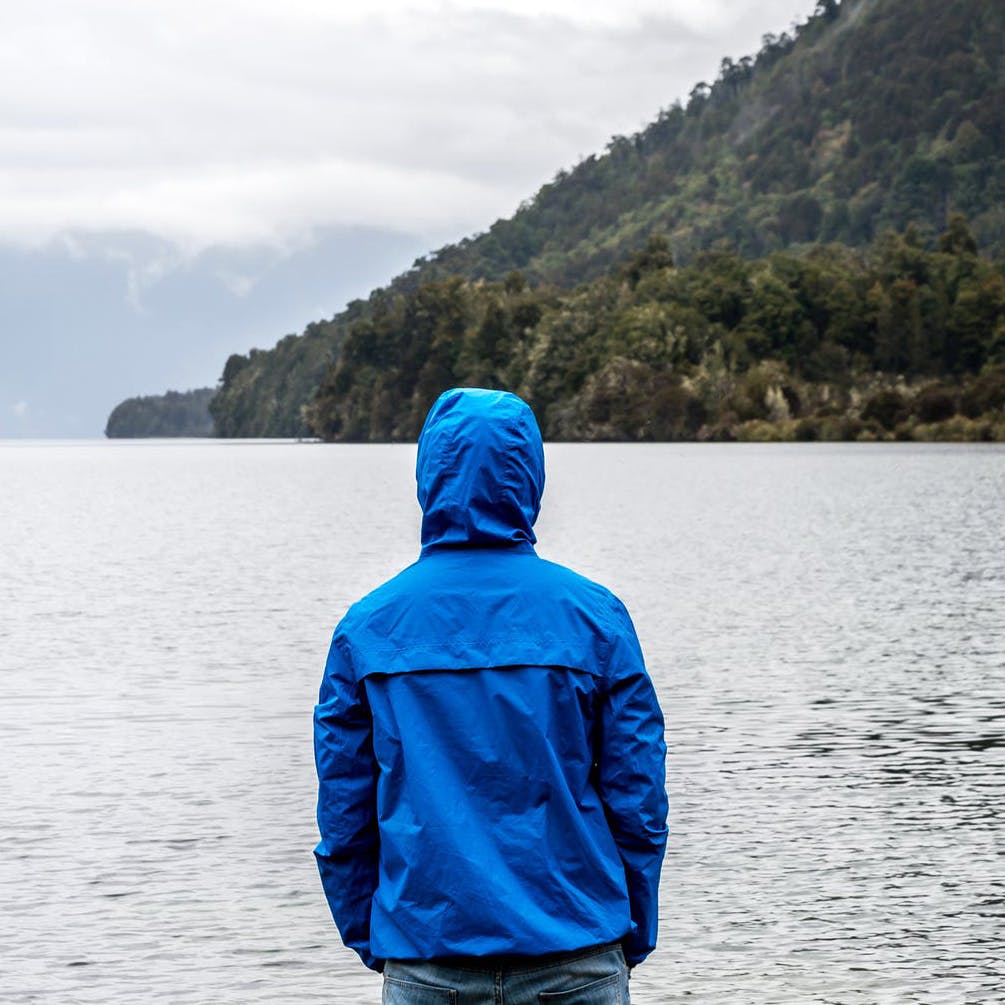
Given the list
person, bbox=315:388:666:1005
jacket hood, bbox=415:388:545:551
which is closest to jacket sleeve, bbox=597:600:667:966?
person, bbox=315:388:666:1005

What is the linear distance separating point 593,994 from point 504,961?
25cm

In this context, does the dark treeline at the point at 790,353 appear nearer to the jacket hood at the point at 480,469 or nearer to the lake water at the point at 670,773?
the lake water at the point at 670,773

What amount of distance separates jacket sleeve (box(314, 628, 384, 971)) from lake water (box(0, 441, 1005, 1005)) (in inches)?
217

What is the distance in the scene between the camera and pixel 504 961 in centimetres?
427

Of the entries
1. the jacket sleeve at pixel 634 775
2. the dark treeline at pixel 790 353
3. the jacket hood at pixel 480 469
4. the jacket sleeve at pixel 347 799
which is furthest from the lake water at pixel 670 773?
the dark treeline at pixel 790 353

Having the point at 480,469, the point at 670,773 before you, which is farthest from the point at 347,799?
the point at 670,773

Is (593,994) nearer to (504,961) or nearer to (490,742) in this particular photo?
(504,961)

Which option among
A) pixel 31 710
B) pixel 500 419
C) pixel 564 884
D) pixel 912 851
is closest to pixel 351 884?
pixel 564 884

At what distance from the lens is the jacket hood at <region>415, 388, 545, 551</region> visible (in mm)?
4297

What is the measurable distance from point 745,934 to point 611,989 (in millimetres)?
6700

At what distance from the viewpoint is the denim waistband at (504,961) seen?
4.27 m

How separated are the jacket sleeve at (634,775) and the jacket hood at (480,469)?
353mm

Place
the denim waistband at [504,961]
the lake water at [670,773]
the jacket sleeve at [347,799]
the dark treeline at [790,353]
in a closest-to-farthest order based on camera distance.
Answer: the denim waistband at [504,961]
the jacket sleeve at [347,799]
the lake water at [670,773]
the dark treeline at [790,353]

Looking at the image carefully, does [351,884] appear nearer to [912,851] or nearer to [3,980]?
[3,980]
